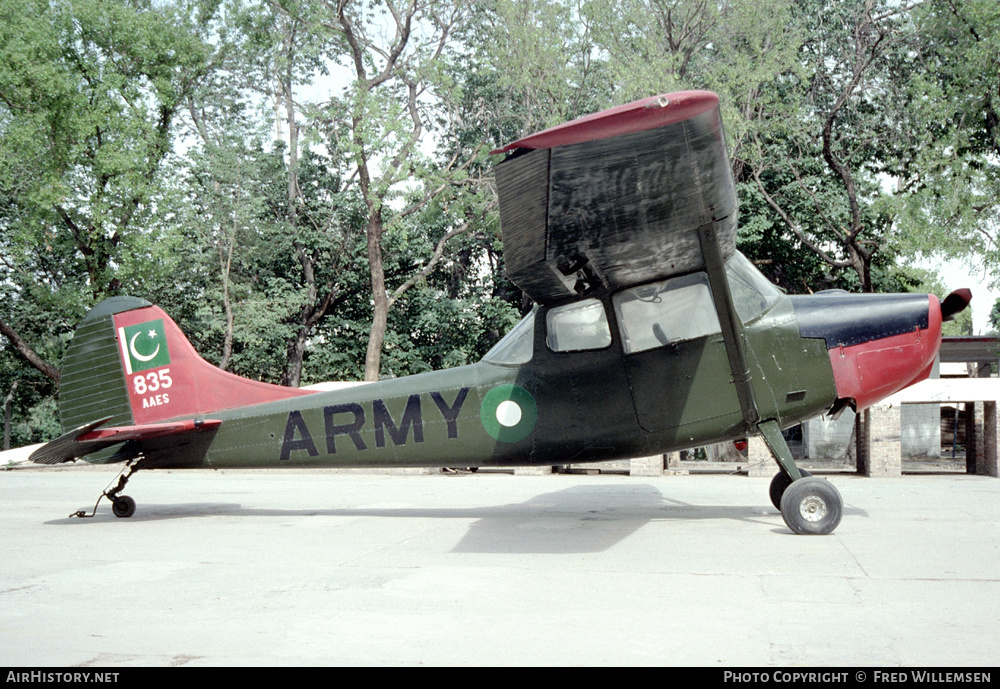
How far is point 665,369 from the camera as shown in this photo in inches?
297

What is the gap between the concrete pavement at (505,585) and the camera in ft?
12.4

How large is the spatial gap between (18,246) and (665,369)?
982 inches

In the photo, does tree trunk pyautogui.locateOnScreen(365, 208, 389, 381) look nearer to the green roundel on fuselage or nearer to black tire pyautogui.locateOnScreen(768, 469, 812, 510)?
the green roundel on fuselage

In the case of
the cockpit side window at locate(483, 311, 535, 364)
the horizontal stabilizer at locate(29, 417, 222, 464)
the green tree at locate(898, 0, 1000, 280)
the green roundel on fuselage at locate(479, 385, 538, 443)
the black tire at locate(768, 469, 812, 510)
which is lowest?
the black tire at locate(768, 469, 812, 510)

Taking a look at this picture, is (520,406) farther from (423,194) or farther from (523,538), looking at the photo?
(423,194)

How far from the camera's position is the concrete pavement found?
3.77m

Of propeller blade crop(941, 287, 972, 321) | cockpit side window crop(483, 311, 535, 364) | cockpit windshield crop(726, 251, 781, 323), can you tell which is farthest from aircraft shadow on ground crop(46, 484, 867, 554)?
propeller blade crop(941, 287, 972, 321)

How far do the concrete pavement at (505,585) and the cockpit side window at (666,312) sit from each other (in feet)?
6.09

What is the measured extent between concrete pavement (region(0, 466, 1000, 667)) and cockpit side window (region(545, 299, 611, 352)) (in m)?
1.83

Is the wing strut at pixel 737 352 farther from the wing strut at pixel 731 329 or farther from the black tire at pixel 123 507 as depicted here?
the black tire at pixel 123 507

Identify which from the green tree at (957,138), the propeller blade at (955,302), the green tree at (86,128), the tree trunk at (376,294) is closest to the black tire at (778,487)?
the propeller blade at (955,302)

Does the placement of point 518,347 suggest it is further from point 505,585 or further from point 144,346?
point 144,346

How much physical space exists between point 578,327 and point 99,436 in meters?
5.20

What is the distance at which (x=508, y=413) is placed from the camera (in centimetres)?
802
